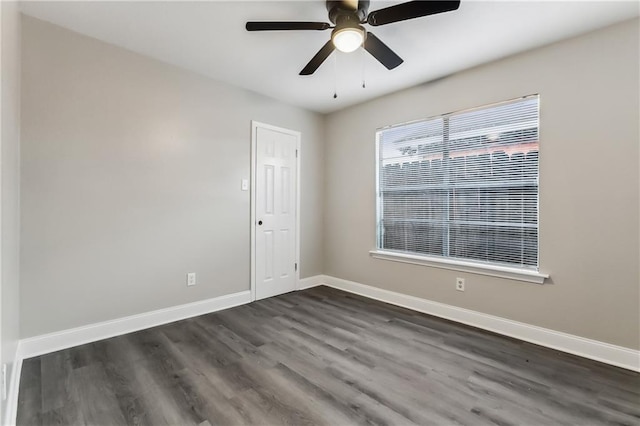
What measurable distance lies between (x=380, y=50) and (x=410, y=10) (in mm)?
427

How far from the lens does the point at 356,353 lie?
2.33 metres

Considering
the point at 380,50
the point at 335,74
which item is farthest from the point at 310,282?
the point at 380,50

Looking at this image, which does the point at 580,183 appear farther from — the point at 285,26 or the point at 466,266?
the point at 285,26

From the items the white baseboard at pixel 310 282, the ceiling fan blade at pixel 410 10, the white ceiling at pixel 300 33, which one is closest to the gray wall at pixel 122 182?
the white ceiling at pixel 300 33

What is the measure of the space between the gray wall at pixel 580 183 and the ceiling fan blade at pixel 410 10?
144cm

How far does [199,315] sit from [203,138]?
187cm

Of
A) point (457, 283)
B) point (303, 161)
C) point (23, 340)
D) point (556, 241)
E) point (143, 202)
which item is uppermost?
point (303, 161)

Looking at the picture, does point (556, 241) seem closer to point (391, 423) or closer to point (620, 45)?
point (620, 45)

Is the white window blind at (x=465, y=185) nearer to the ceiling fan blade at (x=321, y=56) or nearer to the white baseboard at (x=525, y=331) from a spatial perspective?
the white baseboard at (x=525, y=331)

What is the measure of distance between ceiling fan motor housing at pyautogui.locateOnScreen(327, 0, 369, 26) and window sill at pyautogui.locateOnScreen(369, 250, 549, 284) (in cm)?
237

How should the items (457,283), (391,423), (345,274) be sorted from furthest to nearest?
(345,274) → (457,283) → (391,423)

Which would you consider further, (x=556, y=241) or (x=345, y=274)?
(x=345, y=274)

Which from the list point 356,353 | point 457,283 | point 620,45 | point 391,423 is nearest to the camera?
point 391,423

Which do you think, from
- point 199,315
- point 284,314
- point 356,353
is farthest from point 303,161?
point 356,353
